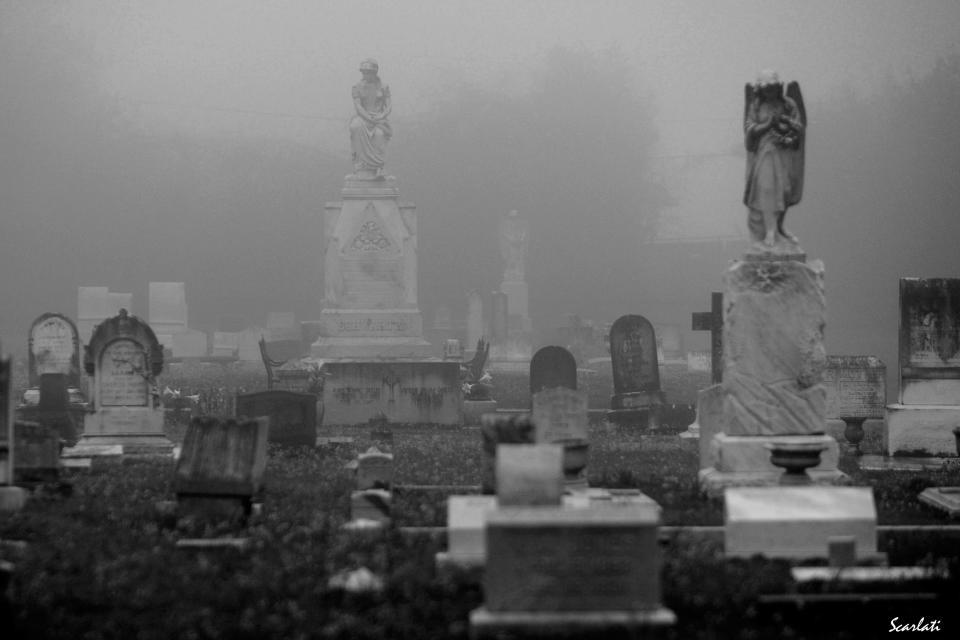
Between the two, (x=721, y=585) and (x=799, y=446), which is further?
(x=799, y=446)

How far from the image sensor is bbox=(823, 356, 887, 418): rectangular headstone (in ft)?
71.5

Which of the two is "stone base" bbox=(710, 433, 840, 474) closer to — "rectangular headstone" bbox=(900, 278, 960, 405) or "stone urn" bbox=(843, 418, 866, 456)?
"rectangular headstone" bbox=(900, 278, 960, 405)

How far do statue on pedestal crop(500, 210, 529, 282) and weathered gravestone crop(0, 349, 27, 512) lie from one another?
41440 millimetres

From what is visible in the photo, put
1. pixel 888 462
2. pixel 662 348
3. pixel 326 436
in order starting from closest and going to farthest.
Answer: pixel 888 462 → pixel 326 436 → pixel 662 348

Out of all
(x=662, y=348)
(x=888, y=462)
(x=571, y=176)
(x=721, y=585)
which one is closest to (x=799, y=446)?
(x=721, y=585)

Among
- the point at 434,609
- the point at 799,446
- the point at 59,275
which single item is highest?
the point at 59,275

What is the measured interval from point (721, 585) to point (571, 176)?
5515 centimetres

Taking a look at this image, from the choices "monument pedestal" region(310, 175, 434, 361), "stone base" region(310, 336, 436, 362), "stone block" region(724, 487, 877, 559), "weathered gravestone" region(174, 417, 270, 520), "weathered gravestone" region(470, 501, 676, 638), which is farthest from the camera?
"monument pedestal" region(310, 175, 434, 361)

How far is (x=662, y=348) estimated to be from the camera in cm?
5188

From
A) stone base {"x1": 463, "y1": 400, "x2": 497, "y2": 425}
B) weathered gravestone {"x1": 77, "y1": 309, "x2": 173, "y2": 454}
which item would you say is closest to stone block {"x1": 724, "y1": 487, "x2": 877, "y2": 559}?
weathered gravestone {"x1": 77, "y1": 309, "x2": 173, "y2": 454}

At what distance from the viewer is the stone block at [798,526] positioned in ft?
32.6

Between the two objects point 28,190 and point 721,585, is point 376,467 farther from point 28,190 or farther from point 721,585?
point 28,190

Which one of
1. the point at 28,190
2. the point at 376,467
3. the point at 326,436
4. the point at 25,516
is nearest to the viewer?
the point at 25,516

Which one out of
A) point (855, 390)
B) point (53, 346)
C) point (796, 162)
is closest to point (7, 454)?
point (796, 162)
